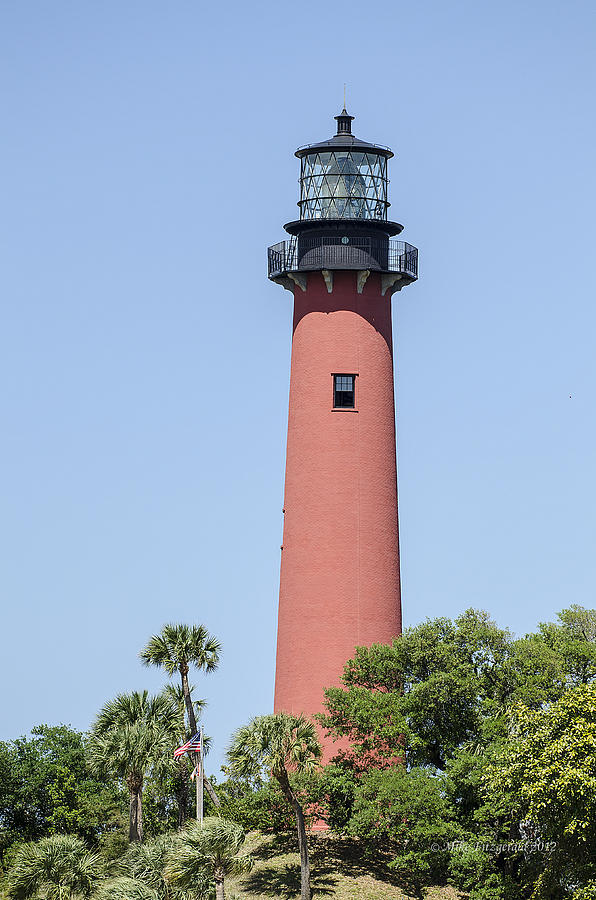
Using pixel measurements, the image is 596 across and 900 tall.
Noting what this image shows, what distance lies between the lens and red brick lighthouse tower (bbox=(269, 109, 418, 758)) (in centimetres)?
4978

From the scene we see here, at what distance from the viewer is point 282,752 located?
44.0m

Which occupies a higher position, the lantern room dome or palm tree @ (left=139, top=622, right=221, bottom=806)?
the lantern room dome

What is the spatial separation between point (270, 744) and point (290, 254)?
54.0 ft

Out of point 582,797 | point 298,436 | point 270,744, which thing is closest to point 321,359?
point 298,436

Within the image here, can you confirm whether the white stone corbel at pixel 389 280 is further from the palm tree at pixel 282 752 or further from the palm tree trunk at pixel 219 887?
the palm tree trunk at pixel 219 887

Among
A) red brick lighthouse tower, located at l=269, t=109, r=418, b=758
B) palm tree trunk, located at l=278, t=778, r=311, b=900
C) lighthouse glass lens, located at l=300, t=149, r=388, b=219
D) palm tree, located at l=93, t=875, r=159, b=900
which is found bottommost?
palm tree, located at l=93, t=875, r=159, b=900

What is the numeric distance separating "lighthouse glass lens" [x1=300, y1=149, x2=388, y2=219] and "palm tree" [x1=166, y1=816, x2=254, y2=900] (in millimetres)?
20913

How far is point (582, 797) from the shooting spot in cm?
3922

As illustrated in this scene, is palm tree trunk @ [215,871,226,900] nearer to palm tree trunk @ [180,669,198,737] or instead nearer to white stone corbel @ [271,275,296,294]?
palm tree trunk @ [180,669,198,737]

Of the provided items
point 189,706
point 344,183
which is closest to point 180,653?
point 189,706

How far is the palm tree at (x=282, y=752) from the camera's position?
43688 millimetres

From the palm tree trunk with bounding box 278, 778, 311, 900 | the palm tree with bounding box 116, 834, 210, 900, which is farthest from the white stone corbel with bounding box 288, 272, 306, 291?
the palm tree with bounding box 116, 834, 210, 900

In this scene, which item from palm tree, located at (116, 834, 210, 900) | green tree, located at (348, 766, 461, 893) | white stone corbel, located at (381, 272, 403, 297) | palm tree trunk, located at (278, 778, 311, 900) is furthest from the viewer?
white stone corbel, located at (381, 272, 403, 297)

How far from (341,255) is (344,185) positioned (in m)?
2.58
